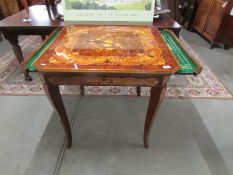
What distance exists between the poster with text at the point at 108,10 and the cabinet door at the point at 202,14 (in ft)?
6.70

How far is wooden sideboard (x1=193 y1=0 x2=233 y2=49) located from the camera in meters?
2.61

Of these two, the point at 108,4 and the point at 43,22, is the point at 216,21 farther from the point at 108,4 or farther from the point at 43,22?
the point at 43,22

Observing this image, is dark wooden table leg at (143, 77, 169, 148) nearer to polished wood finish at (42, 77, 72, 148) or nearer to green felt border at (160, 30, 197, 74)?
green felt border at (160, 30, 197, 74)

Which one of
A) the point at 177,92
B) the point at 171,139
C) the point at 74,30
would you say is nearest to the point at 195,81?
the point at 177,92

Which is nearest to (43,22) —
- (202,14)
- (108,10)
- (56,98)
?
(108,10)

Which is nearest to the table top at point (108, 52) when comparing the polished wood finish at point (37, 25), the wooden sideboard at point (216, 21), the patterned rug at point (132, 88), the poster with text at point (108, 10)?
the poster with text at point (108, 10)

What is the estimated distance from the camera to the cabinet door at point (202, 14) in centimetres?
299

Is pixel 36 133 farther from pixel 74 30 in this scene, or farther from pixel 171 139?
pixel 171 139

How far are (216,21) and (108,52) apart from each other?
2380 mm

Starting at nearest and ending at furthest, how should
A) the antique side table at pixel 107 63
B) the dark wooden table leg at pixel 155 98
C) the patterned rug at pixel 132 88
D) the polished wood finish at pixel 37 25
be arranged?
the antique side table at pixel 107 63 < the dark wooden table leg at pixel 155 98 < the polished wood finish at pixel 37 25 < the patterned rug at pixel 132 88

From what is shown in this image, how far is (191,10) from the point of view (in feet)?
10.9

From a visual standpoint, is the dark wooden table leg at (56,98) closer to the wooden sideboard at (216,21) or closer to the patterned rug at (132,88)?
the patterned rug at (132,88)

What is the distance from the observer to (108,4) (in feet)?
4.43

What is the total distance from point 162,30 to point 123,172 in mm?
1006
